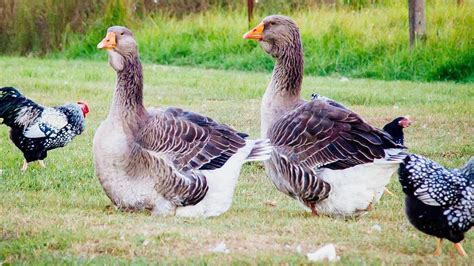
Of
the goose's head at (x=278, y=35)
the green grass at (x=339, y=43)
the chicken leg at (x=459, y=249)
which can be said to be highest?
the goose's head at (x=278, y=35)

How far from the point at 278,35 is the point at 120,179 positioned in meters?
2.25

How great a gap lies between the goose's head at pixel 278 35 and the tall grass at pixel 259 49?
933cm

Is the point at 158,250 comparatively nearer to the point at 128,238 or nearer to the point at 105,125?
the point at 128,238

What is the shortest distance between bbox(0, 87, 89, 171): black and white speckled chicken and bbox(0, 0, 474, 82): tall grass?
952 cm

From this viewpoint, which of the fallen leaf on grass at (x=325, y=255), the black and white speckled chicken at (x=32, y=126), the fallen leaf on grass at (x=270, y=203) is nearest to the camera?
the fallen leaf on grass at (x=325, y=255)

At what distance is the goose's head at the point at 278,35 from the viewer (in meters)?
9.12

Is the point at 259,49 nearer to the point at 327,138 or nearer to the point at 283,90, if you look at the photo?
the point at 283,90

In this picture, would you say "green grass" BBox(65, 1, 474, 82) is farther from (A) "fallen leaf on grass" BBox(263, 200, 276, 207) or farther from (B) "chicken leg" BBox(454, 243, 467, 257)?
(B) "chicken leg" BBox(454, 243, 467, 257)

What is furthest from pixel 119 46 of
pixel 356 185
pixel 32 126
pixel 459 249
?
pixel 459 249

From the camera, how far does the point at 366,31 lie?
1969 cm

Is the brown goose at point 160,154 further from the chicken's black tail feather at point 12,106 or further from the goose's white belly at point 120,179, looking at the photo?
the chicken's black tail feather at point 12,106

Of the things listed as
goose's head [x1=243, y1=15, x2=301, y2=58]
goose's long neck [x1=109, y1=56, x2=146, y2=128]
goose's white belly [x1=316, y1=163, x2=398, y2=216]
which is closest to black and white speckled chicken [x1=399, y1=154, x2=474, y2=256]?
goose's white belly [x1=316, y1=163, x2=398, y2=216]

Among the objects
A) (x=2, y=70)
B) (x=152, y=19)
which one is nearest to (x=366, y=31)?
(x=152, y=19)

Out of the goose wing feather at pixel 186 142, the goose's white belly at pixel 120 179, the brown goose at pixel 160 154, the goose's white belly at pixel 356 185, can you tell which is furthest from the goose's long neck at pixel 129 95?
the goose's white belly at pixel 356 185
